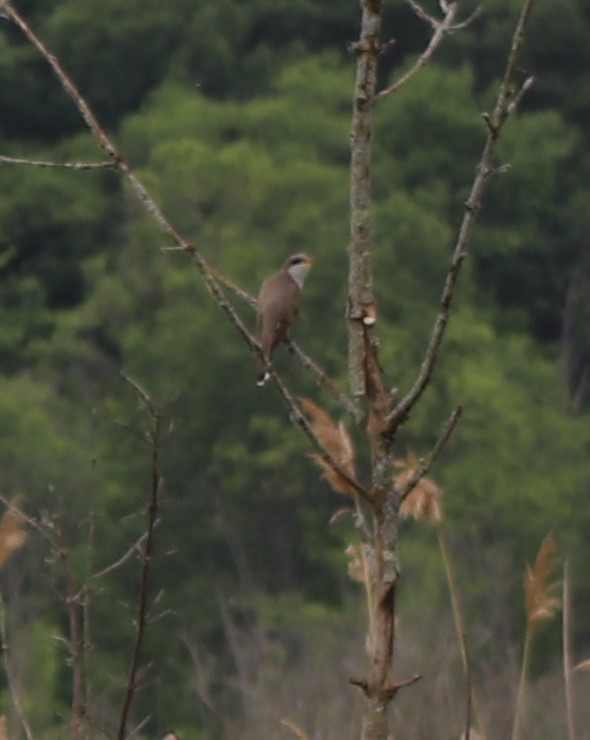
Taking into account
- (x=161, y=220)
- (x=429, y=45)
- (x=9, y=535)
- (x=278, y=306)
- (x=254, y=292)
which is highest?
(x=429, y=45)

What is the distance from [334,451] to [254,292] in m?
25.2

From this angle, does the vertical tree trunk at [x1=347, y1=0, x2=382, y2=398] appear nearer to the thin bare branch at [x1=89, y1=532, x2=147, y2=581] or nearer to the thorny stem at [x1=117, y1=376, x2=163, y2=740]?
the thorny stem at [x1=117, y1=376, x2=163, y2=740]

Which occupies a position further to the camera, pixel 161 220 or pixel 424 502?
pixel 424 502

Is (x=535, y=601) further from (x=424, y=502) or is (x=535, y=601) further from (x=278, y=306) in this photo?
(x=278, y=306)

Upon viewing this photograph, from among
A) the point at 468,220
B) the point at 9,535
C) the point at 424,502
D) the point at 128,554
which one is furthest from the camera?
the point at 128,554

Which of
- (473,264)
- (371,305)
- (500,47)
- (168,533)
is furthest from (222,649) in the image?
(371,305)

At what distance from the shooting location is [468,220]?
279 centimetres

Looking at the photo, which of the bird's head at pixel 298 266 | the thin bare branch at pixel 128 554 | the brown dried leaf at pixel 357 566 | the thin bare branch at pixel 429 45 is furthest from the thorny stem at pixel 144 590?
the bird's head at pixel 298 266

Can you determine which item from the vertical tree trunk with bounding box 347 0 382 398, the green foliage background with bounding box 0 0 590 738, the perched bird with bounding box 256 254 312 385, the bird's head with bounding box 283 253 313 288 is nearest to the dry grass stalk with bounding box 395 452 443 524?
the vertical tree trunk with bounding box 347 0 382 398

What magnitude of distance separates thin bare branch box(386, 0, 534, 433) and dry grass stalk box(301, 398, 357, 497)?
0.10 m

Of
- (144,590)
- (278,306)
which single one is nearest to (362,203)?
(144,590)

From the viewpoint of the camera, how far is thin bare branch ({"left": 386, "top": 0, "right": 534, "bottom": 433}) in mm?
2760

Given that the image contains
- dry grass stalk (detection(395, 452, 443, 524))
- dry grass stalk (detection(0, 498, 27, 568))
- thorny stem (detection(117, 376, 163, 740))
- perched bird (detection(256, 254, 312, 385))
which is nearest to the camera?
thorny stem (detection(117, 376, 163, 740))

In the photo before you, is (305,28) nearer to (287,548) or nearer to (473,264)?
(473,264)
